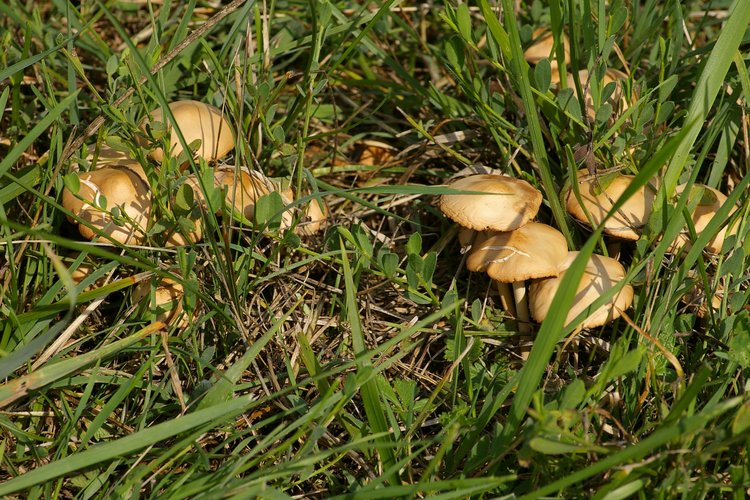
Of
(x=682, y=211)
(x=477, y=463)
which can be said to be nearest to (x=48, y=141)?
(x=477, y=463)

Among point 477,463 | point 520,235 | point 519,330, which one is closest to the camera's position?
point 477,463

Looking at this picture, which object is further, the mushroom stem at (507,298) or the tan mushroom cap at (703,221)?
the mushroom stem at (507,298)

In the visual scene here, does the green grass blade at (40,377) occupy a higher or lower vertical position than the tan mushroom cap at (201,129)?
lower

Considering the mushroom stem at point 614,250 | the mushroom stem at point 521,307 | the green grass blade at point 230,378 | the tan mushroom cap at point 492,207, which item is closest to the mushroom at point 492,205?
the tan mushroom cap at point 492,207

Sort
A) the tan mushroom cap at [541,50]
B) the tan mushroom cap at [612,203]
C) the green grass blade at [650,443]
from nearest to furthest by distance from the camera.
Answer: the green grass blade at [650,443] → the tan mushroom cap at [612,203] → the tan mushroom cap at [541,50]

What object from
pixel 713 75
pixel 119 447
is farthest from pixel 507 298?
pixel 119 447

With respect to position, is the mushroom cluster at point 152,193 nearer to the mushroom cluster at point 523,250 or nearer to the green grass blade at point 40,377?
the green grass blade at point 40,377

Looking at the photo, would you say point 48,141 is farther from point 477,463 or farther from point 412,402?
point 477,463
